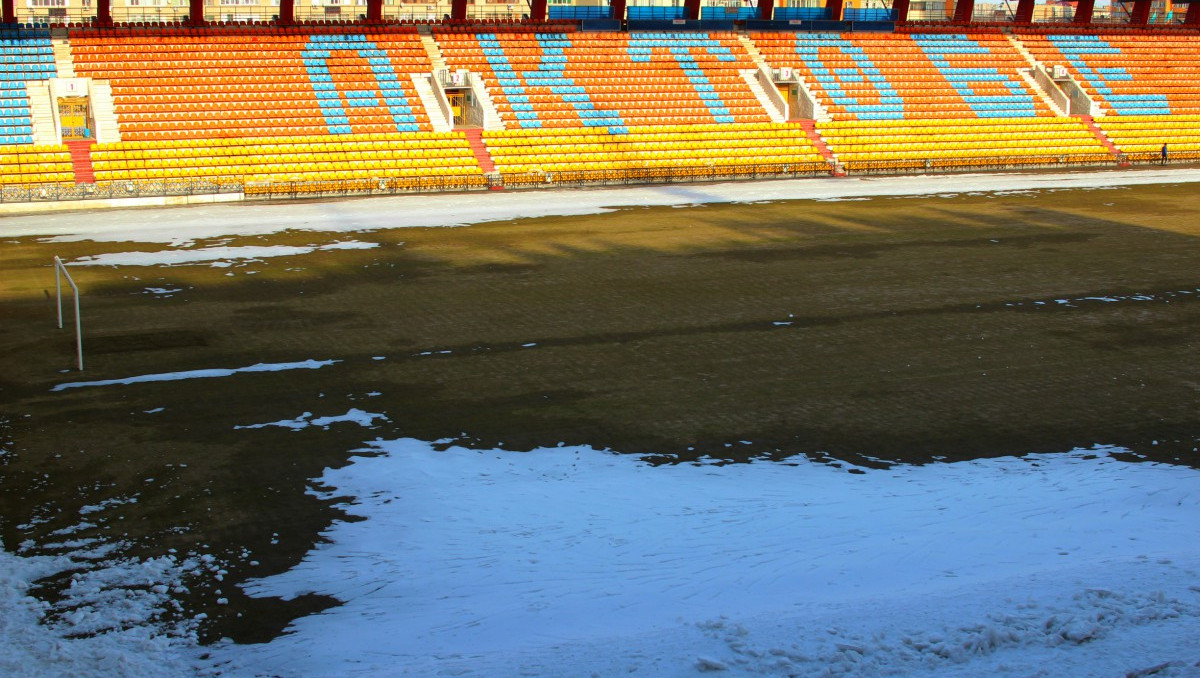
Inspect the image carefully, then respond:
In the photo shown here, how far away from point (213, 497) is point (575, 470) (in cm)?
362

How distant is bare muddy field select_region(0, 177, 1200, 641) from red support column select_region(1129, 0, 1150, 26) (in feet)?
100

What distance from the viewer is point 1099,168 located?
4000cm

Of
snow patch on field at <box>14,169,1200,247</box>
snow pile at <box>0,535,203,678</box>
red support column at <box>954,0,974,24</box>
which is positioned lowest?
snow pile at <box>0,535,203,678</box>

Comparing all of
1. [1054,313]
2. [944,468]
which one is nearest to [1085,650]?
[944,468]

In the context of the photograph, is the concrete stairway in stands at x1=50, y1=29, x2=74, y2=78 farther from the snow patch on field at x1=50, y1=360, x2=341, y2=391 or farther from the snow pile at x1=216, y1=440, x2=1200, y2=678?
the snow pile at x1=216, y1=440, x2=1200, y2=678

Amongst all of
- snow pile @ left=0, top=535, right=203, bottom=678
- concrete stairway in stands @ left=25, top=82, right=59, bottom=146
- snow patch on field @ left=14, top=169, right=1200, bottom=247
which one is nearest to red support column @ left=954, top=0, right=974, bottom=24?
snow patch on field @ left=14, top=169, right=1200, bottom=247

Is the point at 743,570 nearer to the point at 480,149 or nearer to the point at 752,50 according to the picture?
the point at 480,149

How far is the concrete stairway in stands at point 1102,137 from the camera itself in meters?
41.1

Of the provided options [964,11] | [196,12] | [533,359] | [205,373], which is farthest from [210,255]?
[964,11]

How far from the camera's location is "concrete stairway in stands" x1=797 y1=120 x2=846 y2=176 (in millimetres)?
38188

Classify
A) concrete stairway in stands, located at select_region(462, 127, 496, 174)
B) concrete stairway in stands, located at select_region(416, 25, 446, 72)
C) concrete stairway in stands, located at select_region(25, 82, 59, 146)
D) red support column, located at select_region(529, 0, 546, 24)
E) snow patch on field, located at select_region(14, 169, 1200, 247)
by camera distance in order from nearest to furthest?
snow patch on field, located at select_region(14, 169, 1200, 247) → concrete stairway in stands, located at select_region(25, 82, 59, 146) → concrete stairway in stands, located at select_region(462, 127, 496, 174) → concrete stairway in stands, located at select_region(416, 25, 446, 72) → red support column, located at select_region(529, 0, 546, 24)

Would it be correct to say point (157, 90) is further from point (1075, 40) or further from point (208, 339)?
point (1075, 40)

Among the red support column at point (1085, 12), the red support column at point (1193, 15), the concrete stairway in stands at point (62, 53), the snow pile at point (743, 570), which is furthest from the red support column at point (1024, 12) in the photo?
the snow pile at point (743, 570)

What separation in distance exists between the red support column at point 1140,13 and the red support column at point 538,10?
28.0 metres
